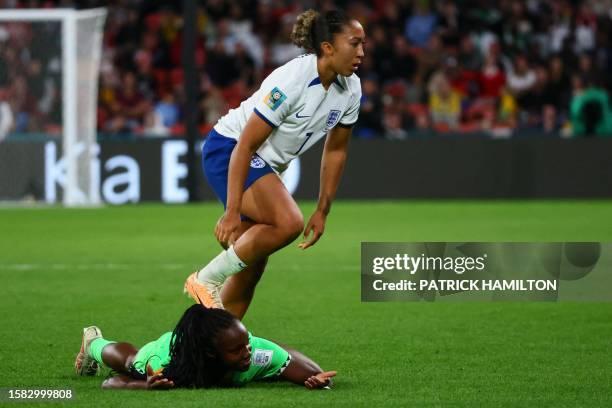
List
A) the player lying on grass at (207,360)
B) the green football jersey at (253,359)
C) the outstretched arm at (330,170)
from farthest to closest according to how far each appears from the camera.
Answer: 1. the outstretched arm at (330,170)
2. the green football jersey at (253,359)
3. the player lying on grass at (207,360)

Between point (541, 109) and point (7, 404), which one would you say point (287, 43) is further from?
point (7, 404)

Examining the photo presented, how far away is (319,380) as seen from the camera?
558 centimetres

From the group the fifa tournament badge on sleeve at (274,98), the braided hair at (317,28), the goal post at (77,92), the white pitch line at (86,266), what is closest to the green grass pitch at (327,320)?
the white pitch line at (86,266)

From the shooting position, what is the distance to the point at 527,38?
20625mm

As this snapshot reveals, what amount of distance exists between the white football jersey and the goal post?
1079cm

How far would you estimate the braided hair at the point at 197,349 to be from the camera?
5.37m

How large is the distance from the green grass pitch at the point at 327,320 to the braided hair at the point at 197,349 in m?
0.10

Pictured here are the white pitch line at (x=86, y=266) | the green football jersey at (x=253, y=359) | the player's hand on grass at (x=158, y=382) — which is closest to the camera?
the player's hand on grass at (x=158, y=382)

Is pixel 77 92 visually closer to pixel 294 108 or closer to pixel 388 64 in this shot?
pixel 388 64

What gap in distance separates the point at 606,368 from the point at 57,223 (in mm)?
10191

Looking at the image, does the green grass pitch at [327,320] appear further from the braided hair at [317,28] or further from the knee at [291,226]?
the braided hair at [317,28]

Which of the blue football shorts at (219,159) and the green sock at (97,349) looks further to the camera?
the blue football shorts at (219,159)

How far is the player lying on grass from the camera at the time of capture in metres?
5.37

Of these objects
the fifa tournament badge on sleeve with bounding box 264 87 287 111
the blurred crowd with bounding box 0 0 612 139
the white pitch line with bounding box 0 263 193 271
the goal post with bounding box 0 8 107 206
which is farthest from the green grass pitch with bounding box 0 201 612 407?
the blurred crowd with bounding box 0 0 612 139
